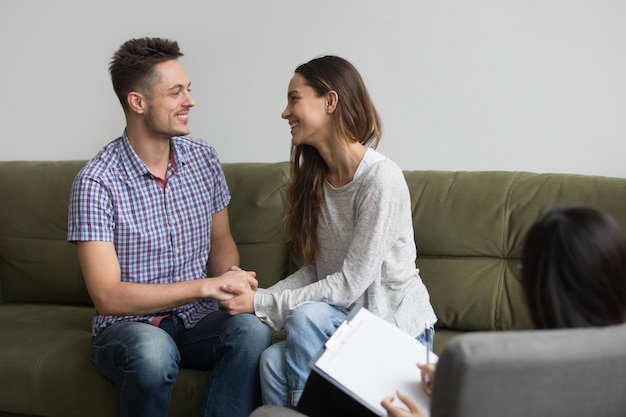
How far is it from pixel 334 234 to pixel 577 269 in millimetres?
1260

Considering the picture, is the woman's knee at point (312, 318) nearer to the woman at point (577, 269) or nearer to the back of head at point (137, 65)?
the back of head at point (137, 65)

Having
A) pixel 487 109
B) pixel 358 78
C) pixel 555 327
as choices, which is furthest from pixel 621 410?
pixel 487 109

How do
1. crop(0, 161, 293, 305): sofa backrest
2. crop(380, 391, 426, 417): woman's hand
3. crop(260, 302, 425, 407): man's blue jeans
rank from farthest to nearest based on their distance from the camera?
1. crop(0, 161, 293, 305): sofa backrest
2. crop(260, 302, 425, 407): man's blue jeans
3. crop(380, 391, 426, 417): woman's hand

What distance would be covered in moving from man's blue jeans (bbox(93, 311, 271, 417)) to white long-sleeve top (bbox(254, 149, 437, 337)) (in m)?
0.11

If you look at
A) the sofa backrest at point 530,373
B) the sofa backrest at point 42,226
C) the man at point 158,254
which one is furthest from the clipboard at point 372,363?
the sofa backrest at point 42,226

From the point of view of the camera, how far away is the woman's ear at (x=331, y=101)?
2283 millimetres

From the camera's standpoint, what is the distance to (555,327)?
1.10 meters

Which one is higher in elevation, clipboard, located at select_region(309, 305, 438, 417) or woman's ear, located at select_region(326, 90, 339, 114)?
woman's ear, located at select_region(326, 90, 339, 114)

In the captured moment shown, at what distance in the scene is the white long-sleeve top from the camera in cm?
214

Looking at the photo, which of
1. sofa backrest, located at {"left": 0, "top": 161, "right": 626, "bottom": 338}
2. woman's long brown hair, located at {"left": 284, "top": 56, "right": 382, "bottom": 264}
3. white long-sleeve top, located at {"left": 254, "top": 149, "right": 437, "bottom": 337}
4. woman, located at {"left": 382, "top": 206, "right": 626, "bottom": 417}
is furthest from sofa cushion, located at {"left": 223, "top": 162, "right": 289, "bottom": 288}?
woman, located at {"left": 382, "top": 206, "right": 626, "bottom": 417}

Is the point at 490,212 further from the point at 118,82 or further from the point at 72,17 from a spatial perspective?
the point at 72,17

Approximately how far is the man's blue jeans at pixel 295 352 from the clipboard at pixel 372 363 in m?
0.45

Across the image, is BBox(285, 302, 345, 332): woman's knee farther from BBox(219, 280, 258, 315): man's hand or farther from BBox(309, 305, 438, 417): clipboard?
BBox(309, 305, 438, 417): clipboard

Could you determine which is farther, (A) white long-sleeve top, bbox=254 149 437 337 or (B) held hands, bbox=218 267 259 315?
(B) held hands, bbox=218 267 259 315
